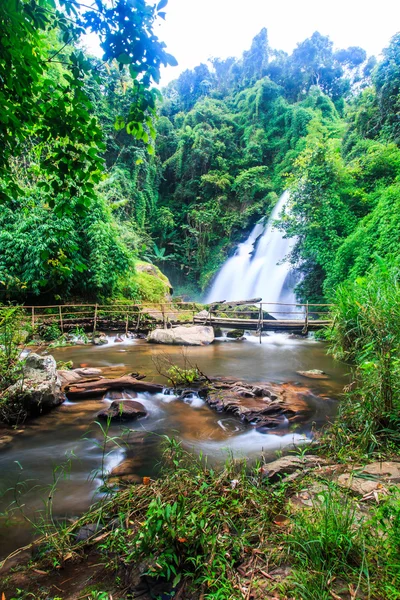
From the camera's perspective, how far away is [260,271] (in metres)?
17.6

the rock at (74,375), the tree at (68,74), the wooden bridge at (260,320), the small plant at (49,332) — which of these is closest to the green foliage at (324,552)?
the tree at (68,74)

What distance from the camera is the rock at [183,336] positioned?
10594 mm

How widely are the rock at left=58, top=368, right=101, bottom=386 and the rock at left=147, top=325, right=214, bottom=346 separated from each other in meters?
3.98

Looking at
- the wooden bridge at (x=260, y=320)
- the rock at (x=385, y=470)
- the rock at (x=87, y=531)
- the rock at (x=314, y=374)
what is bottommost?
the rock at (x=314, y=374)

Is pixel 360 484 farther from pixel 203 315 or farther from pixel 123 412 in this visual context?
pixel 203 315

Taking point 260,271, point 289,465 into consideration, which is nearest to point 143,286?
point 260,271

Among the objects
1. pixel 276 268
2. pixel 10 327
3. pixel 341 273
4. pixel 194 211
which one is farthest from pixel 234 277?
pixel 10 327

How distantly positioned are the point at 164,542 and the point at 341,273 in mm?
11247

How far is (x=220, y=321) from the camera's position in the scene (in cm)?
1243

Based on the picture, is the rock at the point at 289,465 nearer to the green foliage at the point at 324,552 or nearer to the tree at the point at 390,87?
the green foliage at the point at 324,552

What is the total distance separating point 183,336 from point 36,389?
660 centimetres

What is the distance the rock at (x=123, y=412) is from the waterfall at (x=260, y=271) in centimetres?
1168

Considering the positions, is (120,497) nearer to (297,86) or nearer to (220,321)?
(220,321)

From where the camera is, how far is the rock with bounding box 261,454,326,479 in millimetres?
2750
